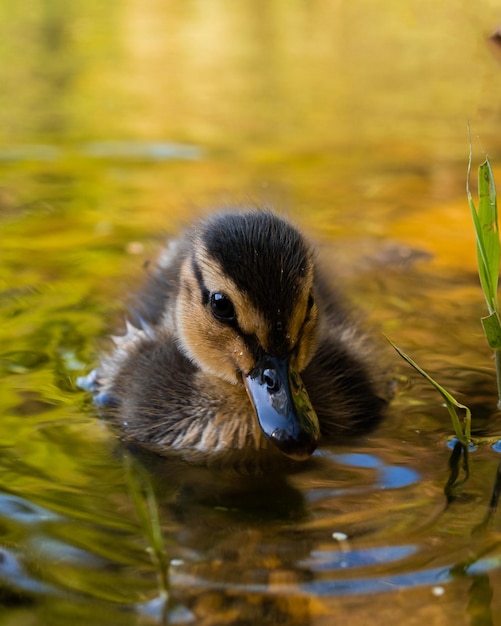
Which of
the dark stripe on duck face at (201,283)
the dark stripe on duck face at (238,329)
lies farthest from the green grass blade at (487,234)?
the dark stripe on duck face at (201,283)

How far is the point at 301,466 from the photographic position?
277cm

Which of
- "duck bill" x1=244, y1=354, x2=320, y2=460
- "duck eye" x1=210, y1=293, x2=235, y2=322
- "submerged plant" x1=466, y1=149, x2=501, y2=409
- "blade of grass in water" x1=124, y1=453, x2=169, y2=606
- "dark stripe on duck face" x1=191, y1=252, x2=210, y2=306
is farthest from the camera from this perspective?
"dark stripe on duck face" x1=191, y1=252, x2=210, y2=306

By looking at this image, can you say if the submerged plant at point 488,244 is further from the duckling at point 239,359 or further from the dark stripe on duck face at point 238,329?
the dark stripe on duck face at point 238,329

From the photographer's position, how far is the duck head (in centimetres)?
251

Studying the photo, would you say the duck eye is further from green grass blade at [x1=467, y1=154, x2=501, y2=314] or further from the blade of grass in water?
the blade of grass in water

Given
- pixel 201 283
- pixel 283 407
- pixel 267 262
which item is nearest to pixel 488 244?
pixel 267 262

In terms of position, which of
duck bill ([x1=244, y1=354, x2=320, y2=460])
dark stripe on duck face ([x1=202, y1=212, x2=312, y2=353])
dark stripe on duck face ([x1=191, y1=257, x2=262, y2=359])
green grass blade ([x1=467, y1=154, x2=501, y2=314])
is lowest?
duck bill ([x1=244, y1=354, x2=320, y2=460])

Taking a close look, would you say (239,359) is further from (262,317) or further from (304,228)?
(304,228)

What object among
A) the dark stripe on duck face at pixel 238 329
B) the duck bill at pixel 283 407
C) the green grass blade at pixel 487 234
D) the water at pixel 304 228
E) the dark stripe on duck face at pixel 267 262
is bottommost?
the water at pixel 304 228

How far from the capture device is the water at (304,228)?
6.77ft

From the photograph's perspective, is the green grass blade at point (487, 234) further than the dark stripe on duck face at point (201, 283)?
No

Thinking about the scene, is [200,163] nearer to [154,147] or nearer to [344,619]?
[154,147]

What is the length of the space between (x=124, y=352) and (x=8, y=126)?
3.80 m

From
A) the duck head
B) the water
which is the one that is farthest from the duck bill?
the water
